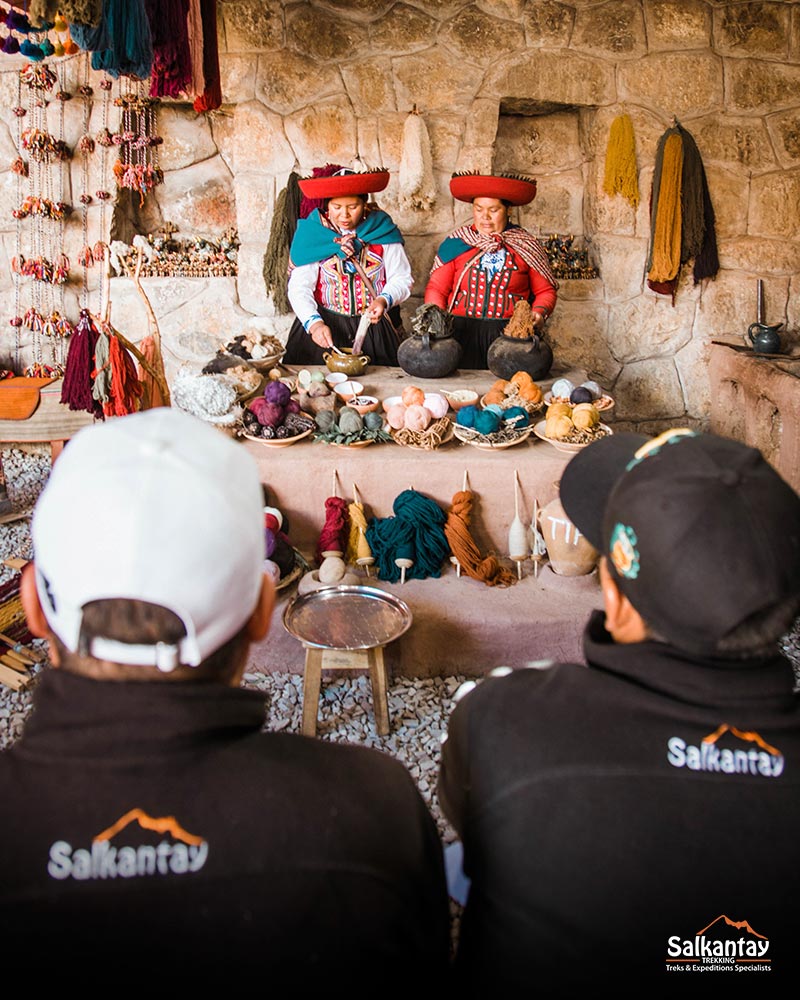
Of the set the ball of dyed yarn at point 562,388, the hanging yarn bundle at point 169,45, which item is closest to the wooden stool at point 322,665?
the ball of dyed yarn at point 562,388

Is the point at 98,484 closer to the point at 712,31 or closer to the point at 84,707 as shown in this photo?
the point at 84,707

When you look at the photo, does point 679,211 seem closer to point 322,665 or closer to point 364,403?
point 364,403

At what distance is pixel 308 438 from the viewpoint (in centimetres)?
352

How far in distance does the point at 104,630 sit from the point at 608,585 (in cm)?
68

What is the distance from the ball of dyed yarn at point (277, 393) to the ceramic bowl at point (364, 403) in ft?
0.96

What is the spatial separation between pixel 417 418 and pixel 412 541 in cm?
56

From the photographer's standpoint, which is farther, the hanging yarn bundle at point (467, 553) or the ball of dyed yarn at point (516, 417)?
the ball of dyed yarn at point (516, 417)

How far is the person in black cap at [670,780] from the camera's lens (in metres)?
0.96

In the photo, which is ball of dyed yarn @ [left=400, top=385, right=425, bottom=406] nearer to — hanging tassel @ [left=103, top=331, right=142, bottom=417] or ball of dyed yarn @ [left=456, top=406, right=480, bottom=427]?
ball of dyed yarn @ [left=456, top=406, right=480, bottom=427]

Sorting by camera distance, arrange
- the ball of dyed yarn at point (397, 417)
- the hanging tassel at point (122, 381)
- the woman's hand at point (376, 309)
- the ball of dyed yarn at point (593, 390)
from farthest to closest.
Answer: the woman's hand at point (376, 309) < the hanging tassel at point (122, 381) < the ball of dyed yarn at point (593, 390) < the ball of dyed yarn at point (397, 417)

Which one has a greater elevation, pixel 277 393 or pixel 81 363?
pixel 81 363

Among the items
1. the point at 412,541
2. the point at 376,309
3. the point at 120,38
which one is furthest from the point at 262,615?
the point at 376,309

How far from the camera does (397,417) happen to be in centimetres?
348

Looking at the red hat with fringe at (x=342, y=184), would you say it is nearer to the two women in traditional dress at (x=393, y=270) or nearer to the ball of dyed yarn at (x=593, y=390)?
the two women in traditional dress at (x=393, y=270)
